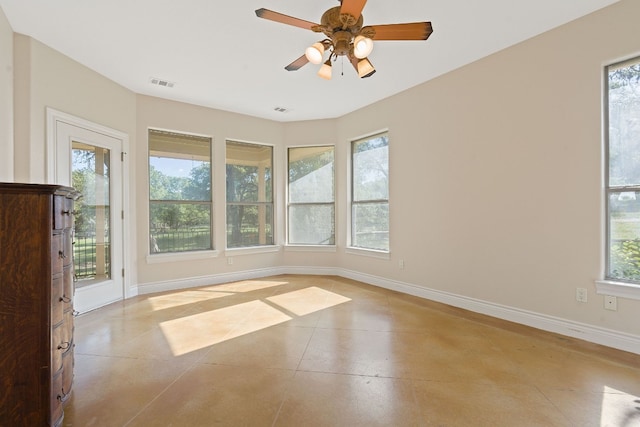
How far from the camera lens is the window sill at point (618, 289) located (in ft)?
7.84

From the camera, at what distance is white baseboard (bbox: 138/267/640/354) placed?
8.30 feet

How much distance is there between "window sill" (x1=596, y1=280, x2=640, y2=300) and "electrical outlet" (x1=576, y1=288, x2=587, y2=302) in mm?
94

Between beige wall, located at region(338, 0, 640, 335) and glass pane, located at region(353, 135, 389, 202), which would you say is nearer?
beige wall, located at region(338, 0, 640, 335)

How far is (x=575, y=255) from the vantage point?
2.71 meters


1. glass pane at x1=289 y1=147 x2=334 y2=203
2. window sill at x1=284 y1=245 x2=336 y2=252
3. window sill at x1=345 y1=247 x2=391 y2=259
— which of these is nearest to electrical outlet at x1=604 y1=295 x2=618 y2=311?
window sill at x1=345 y1=247 x2=391 y2=259

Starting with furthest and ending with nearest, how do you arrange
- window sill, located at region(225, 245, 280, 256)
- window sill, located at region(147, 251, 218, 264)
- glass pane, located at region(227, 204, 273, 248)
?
glass pane, located at region(227, 204, 273, 248), window sill, located at region(225, 245, 280, 256), window sill, located at region(147, 251, 218, 264)

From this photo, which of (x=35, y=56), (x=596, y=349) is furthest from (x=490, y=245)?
(x=35, y=56)

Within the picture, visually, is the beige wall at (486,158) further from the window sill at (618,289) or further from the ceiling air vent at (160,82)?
the ceiling air vent at (160,82)

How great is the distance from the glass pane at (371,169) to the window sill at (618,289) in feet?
8.62

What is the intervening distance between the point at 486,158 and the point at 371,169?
187 cm

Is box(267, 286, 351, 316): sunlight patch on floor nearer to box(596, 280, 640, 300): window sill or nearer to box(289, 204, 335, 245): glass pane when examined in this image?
box(289, 204, 335, 245): glass pane

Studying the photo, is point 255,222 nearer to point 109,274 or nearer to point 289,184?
point 289,184

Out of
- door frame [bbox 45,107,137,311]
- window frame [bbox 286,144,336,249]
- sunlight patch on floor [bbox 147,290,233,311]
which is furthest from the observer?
window frame [bbox 286,144,336,249]

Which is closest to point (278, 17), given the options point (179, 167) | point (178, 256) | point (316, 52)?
point (316, 52)
